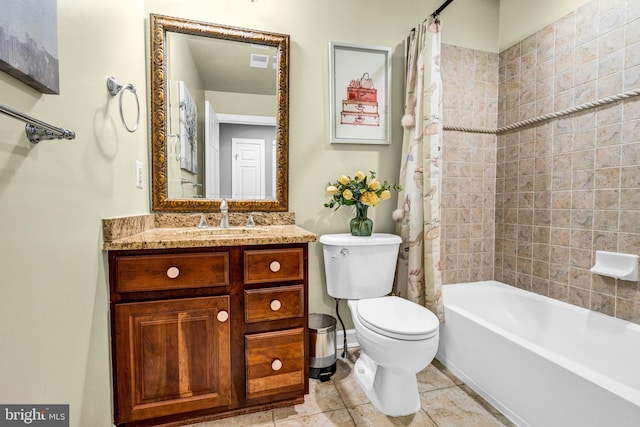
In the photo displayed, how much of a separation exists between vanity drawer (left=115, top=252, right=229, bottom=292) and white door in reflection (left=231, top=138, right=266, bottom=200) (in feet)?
2.10

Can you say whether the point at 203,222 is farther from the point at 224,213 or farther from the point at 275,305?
the point at 275,305

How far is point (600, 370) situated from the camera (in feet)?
4.99

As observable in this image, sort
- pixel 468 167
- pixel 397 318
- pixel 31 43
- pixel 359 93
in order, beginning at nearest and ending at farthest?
pixel 31 43
pixel 397 318
pixel 359 93
pixel 468 167

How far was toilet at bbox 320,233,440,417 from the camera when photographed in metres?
1.33

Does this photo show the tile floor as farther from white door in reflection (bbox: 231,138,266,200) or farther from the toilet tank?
white door in reflection (bbox: 231,138,266,200)

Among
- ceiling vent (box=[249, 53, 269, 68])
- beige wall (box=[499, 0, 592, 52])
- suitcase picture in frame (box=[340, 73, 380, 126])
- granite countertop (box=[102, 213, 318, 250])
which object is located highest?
beige wall (box=[499, 0, 592, 52])

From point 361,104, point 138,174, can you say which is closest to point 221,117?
point 138,174

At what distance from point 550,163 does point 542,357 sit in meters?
1.29

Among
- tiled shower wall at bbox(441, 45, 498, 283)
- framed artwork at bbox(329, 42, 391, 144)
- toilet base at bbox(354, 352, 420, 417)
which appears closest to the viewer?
toilet base at bbox(354, 352, 420, 417)

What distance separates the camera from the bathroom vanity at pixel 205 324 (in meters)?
1.21

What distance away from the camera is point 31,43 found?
701mm

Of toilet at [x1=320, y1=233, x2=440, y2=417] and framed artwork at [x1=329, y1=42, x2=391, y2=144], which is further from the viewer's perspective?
framed artwork at [x1=329, y1=42, x2=391, y2=144]

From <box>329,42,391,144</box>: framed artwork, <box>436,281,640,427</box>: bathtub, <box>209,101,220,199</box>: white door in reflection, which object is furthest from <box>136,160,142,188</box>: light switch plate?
<box>436,281,640,427</box>: bathtub

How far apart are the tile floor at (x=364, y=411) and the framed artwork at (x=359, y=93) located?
4.98ft
